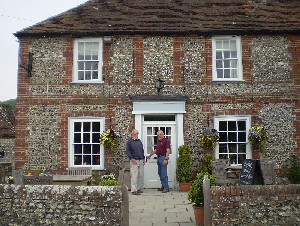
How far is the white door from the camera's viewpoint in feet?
44.0

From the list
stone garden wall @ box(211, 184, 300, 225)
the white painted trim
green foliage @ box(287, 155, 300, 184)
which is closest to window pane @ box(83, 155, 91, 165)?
the white painted trim

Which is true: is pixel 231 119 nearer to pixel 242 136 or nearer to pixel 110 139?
pixel 242 136

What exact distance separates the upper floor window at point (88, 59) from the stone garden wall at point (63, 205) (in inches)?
310

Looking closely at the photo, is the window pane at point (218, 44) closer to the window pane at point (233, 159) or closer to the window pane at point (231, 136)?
the window pane at point (231, 136)

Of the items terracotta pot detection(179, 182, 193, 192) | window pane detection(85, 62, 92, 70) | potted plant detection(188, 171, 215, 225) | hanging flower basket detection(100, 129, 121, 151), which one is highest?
window pane detection(85, 62, 92, 70)

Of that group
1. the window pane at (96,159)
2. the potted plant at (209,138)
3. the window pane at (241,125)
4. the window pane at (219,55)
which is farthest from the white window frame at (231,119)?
the window pane at (96,159)

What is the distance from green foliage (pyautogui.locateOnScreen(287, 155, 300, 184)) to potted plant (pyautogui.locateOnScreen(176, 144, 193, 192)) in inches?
144

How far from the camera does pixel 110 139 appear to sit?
1309 cm

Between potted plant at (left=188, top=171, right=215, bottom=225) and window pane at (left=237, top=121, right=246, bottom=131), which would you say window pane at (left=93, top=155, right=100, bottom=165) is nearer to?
window pane at (left=237, top=121, right=246, bottom=131)

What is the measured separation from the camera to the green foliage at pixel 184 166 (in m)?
12.8

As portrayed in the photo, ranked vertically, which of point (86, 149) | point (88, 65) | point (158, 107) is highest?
point (88, 65)

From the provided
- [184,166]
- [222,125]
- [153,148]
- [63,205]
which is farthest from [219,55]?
[63,205]

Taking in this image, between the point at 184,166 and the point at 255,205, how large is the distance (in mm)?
6613

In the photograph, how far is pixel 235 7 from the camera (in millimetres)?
15273
